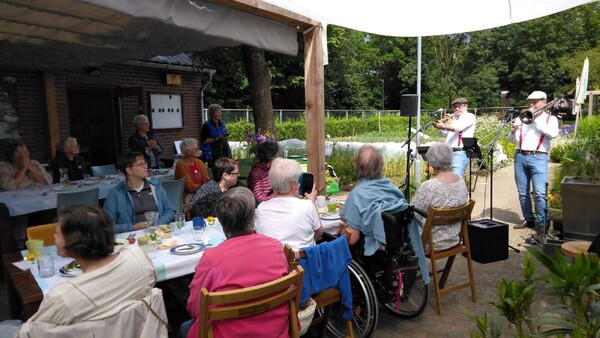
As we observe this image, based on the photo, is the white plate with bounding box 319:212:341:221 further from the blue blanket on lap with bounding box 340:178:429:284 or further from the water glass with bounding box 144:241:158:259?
the water glass with bounding box 144:241:158:259

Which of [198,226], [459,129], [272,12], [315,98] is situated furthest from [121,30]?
[459,129]

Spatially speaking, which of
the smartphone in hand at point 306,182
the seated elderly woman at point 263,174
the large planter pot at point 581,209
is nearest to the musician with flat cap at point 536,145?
the large planter pot at point 581,209

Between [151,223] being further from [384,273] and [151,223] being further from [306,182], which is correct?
[384,273]

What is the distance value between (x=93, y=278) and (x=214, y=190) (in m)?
1.92

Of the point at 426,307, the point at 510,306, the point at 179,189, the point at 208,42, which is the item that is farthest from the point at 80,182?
the point at 510,306

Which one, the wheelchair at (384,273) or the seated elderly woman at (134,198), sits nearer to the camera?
the wheelchair at (384,273)

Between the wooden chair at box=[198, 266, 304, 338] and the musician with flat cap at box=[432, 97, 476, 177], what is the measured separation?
4433mm

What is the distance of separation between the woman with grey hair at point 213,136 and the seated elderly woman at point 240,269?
522 cm

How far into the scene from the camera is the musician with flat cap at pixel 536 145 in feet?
16.1

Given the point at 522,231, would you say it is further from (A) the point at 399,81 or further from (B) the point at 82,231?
(A) the point at 399,81

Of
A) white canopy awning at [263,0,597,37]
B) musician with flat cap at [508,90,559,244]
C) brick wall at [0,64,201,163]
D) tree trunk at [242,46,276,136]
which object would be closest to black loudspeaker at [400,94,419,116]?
white canopy awning at [263,0,597,37]

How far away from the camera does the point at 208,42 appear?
17.2 feet

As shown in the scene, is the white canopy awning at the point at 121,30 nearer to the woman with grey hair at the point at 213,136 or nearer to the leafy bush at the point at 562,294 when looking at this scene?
the woman with grey hair at the point at 213,136

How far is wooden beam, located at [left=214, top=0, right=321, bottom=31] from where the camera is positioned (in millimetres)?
3580
